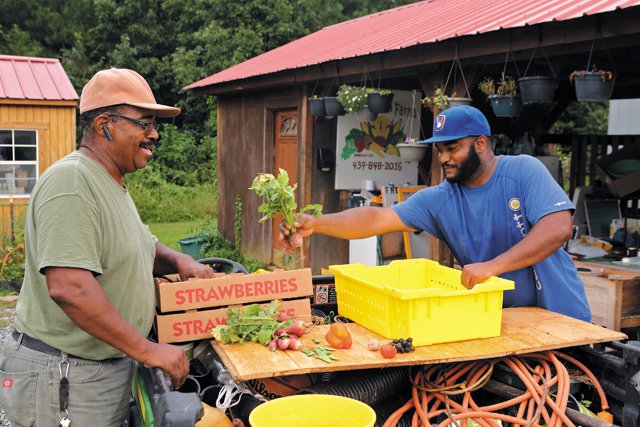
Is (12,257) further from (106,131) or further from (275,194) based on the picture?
(106,131)

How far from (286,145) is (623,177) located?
5.28 m

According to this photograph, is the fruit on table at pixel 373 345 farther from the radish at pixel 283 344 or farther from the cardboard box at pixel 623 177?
the cardboard box at pixel 623 177

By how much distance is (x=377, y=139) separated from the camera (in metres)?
10.0

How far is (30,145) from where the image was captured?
1316cm

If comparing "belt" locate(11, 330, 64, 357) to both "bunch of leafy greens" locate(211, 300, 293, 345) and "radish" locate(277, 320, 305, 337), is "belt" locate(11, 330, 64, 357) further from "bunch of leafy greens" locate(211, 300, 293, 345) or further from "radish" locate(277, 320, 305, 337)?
"radish" locate(277, 320, 305, 337)

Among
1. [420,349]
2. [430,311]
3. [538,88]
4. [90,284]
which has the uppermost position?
[538,88]

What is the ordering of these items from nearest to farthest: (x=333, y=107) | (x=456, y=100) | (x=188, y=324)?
1. (x=188, y=324)
2. (x=456, y=100)
3. (x=333, y=107)

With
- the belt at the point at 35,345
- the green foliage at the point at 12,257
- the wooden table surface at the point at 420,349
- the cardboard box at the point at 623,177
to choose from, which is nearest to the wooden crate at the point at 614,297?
the cardboard box at the point at 623,177

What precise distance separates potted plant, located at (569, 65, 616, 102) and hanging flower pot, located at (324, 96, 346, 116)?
372cm

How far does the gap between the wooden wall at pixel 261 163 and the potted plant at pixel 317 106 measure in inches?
22.6

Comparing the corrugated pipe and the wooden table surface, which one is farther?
the corrugated pipe

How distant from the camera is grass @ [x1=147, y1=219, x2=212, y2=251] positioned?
16.1 metres

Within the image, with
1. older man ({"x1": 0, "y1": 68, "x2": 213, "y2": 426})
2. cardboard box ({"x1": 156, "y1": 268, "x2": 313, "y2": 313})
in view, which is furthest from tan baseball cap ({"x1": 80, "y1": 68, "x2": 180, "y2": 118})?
cardboard box ({"x1": 156, "y1": 268, "x2": 313, "y2": 313})

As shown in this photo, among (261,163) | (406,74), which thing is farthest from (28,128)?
(406,74)
